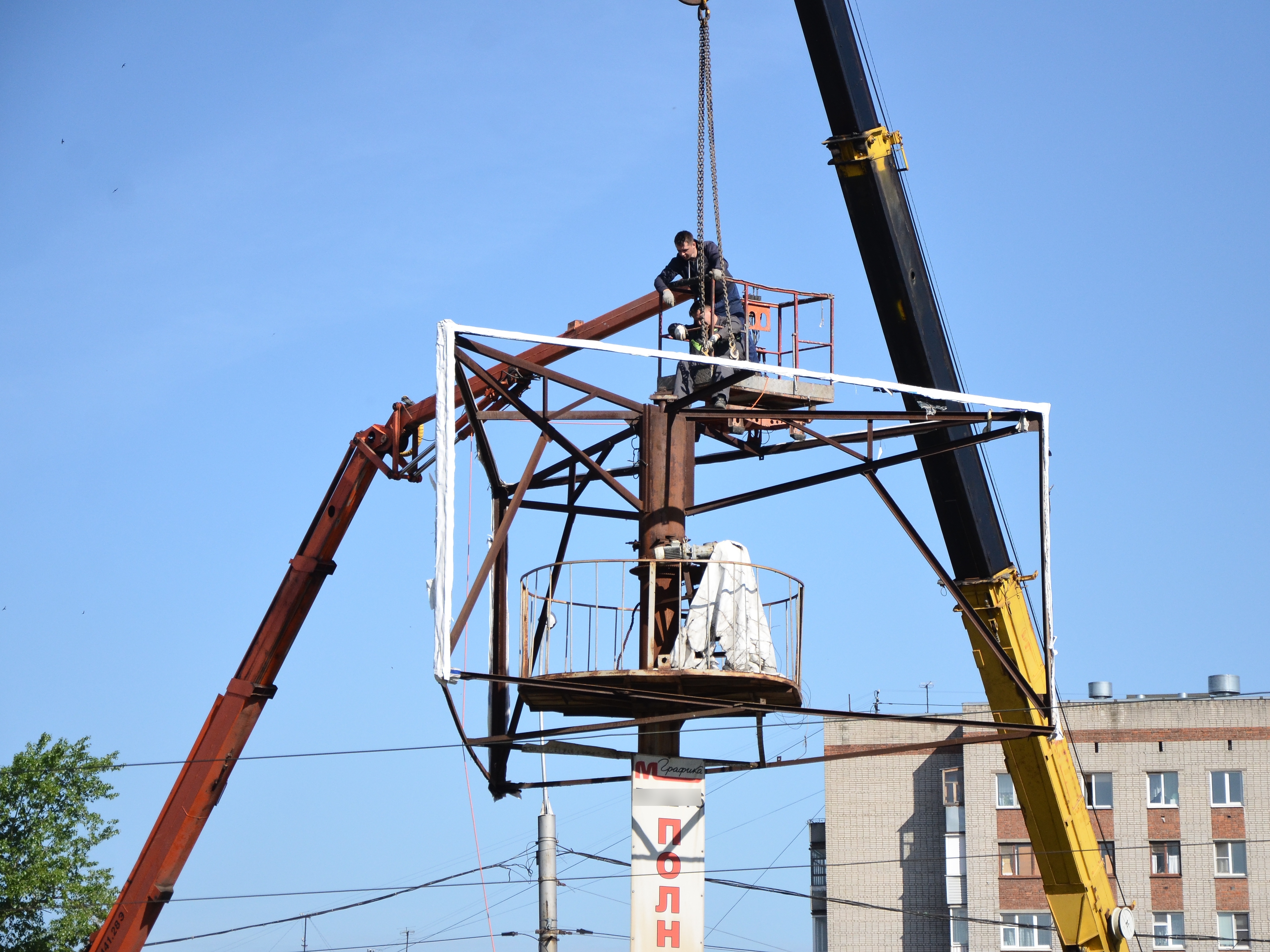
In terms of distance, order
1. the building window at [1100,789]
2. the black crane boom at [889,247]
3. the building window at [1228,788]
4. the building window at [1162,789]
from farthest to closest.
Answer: the building window at [1100,789], the building window at [1162,789], the building window at [1228,788], the black crane boom at [889,247]

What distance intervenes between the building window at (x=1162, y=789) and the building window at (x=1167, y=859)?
1391 mm

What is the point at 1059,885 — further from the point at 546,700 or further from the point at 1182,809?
the point at 1182,809

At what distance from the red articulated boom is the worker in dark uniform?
3825 millimetres

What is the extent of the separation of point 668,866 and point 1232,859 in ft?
146

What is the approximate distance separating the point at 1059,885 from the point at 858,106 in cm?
1132

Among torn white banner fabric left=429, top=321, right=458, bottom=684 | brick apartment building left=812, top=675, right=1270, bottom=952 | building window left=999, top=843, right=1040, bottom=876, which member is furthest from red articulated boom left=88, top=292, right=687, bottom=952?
building window left=999, top=843, right=1040, bottom=876

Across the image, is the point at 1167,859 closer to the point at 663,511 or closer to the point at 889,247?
the point at 889,247

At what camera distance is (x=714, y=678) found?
18.5 metres

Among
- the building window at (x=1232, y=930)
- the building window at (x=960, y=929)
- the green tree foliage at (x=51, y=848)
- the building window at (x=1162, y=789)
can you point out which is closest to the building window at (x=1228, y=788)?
the building window at (x=1162, y=789)

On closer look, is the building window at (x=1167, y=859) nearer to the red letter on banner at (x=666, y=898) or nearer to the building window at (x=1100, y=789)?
the building window at (x=1100, y=789)

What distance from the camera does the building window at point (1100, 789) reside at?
5872cm

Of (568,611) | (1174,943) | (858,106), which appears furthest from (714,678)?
(1174,943)

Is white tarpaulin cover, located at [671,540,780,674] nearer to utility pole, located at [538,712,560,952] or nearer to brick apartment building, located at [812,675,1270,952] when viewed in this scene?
utility pole, located at [538,712,560,952]

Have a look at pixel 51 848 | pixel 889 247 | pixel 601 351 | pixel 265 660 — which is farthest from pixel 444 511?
pixel 51 848
